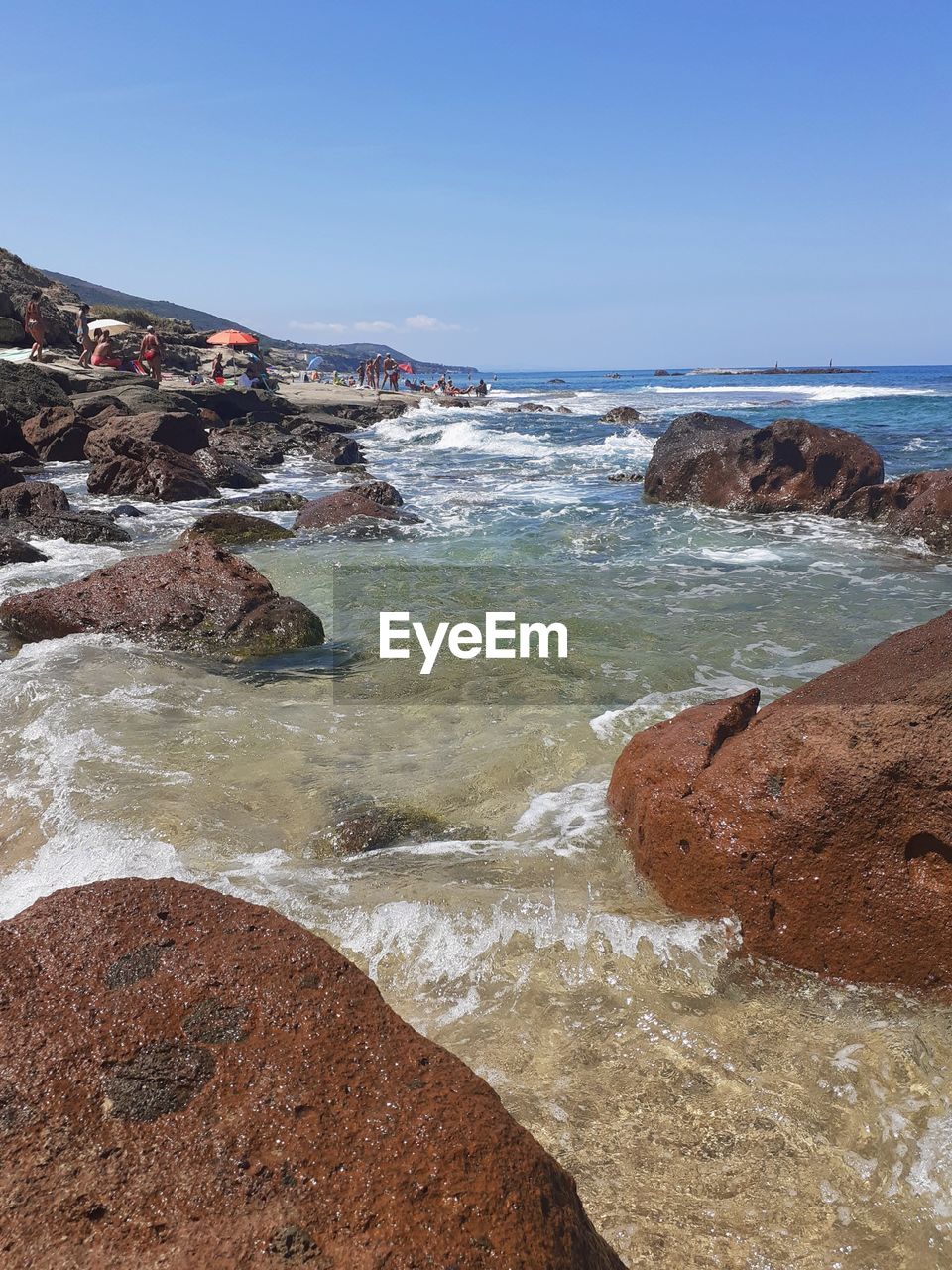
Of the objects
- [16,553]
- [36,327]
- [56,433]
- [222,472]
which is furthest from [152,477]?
[36,327]

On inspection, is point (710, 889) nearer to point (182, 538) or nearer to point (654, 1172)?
point (654, 1172)

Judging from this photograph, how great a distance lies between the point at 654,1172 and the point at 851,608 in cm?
665

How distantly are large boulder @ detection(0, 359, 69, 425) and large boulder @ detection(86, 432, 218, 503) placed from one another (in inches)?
195

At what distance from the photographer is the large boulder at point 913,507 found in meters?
10.3

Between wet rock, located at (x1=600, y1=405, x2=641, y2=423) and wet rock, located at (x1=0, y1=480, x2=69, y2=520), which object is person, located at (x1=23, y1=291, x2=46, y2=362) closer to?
wet rock, located at (x1=0, y1=480, x2=69, y2=520)

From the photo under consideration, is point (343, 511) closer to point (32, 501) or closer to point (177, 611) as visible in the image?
point (32, 501)

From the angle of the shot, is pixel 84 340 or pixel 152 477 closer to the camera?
pixel 152 477

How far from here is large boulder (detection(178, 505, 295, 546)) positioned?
10.3 m

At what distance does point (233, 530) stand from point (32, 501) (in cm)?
258

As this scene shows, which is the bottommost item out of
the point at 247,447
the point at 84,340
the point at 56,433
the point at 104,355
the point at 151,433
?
the point at 247,447

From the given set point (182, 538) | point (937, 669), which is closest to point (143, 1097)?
point (937, 669)

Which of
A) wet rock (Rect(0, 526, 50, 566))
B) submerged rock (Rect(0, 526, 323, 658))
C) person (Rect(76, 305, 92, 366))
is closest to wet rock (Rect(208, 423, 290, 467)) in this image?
person (Rect(76, 305, 92, 366))

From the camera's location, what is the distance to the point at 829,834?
9.54 feet

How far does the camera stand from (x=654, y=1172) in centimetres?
211
